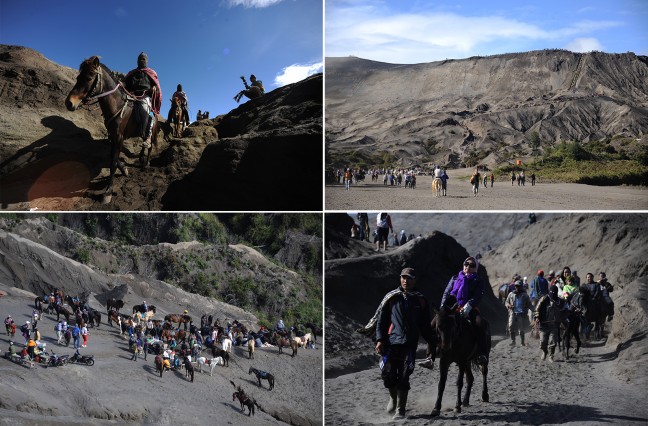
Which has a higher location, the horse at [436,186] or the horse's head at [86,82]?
the horse's head at [86,82]

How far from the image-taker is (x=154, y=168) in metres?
7.16

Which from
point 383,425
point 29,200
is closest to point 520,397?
point 383,425

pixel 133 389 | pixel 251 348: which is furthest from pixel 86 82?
pixel 251 348

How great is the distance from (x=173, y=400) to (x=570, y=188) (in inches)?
185

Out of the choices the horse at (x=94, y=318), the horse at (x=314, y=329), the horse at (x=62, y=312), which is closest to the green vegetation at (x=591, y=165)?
the horse at (x=314, y=329)

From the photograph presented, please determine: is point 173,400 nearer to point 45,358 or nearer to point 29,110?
point 45,358

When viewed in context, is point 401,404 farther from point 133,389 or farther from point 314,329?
point 133,389

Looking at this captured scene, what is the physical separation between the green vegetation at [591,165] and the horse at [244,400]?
359 centimetres

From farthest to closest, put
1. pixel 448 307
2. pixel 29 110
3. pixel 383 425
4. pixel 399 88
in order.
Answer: pixel 399 88
pixel 29 110
pixel 383 425
pixel 448 307

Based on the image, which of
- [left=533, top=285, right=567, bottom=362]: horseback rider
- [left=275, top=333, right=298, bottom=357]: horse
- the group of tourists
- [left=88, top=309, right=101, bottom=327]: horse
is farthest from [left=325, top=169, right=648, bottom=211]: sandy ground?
[left=88, top=309, right=101, bottom=327]: horse

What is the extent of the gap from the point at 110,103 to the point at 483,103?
14.1 feet

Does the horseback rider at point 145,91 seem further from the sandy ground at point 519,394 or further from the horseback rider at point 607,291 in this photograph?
the horseback rider at point 607,291

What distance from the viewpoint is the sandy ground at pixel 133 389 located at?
6449mm

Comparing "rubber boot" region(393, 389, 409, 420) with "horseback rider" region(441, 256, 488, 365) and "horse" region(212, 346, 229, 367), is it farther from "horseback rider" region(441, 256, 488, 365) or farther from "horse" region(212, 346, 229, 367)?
"horse" region(212, 346, 229, 367)
